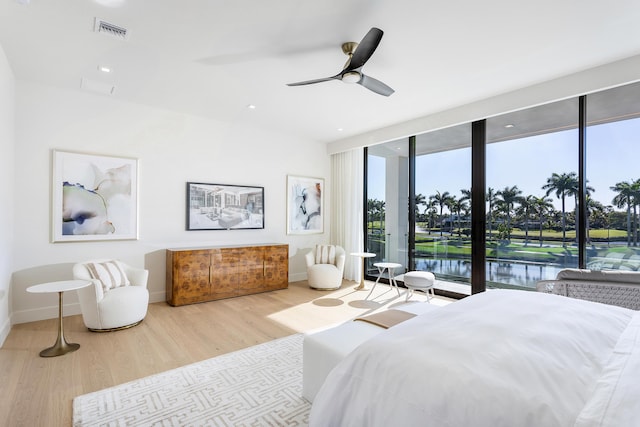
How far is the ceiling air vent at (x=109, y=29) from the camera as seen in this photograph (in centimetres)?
254

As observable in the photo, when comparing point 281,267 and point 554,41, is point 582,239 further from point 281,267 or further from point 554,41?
point 281,267

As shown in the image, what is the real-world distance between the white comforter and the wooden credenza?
11.1ft

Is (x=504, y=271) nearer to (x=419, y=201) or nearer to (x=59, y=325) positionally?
(x=419, y=201)

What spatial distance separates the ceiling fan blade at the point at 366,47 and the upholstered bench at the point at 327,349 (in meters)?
2.05

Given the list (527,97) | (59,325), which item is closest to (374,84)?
(527,97)

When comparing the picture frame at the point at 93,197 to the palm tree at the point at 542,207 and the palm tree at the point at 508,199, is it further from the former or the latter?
the palm tree at the point at 542,207

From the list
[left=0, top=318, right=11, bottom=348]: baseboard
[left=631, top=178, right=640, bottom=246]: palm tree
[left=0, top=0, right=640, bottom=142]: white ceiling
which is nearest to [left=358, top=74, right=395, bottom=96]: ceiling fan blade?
[left=0, top=0, right=640, bottom=142]: white ceiling

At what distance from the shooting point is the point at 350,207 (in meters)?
6.17

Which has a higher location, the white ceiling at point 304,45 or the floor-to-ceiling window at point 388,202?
the white ceiling at point 304,45

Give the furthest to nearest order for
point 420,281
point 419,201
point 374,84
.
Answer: point 419,201
point 420,281
point 374,84

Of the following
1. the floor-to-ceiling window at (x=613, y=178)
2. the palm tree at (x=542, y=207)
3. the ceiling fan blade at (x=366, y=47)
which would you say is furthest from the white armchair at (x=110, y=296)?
the floor-to-ceiling window at (x=613, y=178)

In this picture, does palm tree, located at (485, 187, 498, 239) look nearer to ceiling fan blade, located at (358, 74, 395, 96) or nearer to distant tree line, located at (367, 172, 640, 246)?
distant tree line, located at (367, 172, 640, 246)

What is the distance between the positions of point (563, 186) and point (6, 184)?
6.09 metres

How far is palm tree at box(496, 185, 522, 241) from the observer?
4.19 meters
